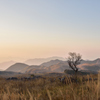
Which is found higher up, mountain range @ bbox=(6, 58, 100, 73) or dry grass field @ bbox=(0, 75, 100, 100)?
dry grass field @ bbox=(0, 75, 100, 100)

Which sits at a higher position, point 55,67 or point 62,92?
point 62,92

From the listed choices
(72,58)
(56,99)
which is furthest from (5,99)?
(72,58)

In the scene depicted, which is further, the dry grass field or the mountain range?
the mountain range

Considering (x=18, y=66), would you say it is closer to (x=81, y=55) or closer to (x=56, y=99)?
(x=81, y=55)

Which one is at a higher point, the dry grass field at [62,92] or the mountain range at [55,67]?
the dry grass field at [62,92]

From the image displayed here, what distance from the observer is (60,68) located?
8588cm

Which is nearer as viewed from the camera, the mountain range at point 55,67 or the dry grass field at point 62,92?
the dry grass field at point 62,92

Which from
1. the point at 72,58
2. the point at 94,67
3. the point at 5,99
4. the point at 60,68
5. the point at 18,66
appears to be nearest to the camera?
the point at 5,99

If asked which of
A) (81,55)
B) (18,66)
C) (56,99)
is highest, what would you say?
(81,55)

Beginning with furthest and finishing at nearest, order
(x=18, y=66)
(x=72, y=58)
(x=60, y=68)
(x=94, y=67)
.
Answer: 1. (x=18, y=66)
2. (x=60, y=68)
3. (x=94, y=67)
4. (x=72, y=58)

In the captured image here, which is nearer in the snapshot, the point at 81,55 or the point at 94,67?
the point at 81,55

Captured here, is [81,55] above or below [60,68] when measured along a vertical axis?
above

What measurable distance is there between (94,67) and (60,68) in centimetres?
2487

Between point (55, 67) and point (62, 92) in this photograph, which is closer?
point (62, 92)
